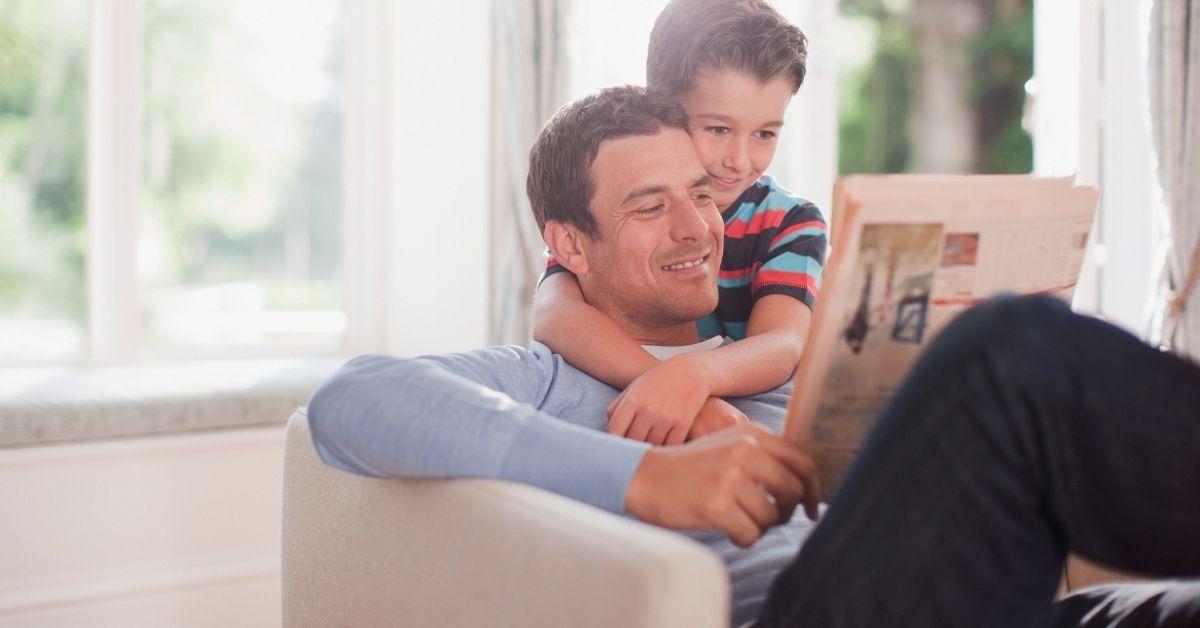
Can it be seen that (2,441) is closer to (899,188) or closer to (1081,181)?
(899,188)

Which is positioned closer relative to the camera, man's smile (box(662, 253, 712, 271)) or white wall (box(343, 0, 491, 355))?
man's smile (box(662, 253, 712, 271))

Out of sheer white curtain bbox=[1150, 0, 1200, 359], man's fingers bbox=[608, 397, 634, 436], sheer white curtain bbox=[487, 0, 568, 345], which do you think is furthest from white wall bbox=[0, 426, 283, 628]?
sheer white curtain bbox=[1150, 0, 1200, 359]

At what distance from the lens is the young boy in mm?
1553

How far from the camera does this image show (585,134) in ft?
5.44

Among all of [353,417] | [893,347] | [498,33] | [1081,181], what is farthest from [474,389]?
[1081,181]

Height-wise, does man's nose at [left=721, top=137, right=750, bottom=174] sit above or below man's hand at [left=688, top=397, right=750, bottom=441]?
above

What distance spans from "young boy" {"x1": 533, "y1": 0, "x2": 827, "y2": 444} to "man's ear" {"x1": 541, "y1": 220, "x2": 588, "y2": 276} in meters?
0.04

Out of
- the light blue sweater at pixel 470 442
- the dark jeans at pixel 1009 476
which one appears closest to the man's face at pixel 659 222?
the light blue sweater at pixel 470 442

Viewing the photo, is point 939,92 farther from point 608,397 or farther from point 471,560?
point 471,560

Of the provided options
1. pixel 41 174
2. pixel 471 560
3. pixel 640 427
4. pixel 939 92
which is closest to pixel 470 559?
pixel 471 560

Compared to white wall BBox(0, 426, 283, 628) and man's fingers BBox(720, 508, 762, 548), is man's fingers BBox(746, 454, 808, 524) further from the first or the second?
white wall BBox(0, 426, 283, 628)

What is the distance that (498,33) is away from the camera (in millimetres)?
3391

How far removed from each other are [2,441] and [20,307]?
0.79 m

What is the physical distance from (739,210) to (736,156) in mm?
114
